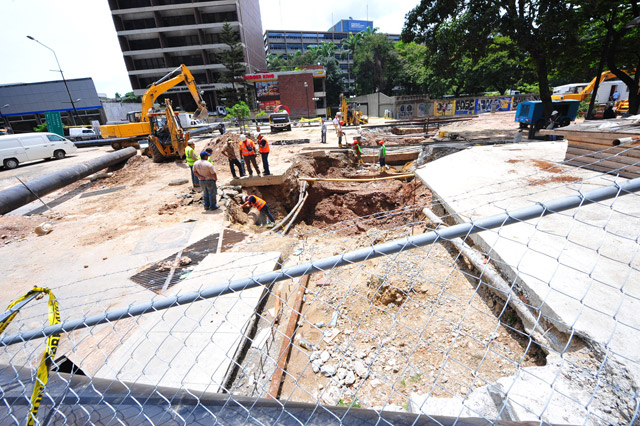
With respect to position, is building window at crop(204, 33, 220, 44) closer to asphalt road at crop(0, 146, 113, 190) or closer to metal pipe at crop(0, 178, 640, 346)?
asphalt road at crop(0, 146, 113, 190)

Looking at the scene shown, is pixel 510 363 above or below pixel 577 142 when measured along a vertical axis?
below

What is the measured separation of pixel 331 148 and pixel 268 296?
491 inches

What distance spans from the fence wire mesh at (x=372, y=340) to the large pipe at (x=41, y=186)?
609cm

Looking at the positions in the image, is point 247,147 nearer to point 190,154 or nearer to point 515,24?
point 190,154

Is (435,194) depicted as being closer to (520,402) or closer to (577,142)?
(577,142)

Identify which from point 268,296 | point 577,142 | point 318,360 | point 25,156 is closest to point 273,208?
point 268,296

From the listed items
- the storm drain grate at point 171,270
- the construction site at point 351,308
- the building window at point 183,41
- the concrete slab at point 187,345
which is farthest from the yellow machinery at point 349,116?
the building window at point 183,41

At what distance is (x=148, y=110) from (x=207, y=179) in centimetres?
1010

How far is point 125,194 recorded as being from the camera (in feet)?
33.3

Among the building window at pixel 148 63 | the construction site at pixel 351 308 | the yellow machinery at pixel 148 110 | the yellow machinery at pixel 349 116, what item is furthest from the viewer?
the building window at pixel 148 63

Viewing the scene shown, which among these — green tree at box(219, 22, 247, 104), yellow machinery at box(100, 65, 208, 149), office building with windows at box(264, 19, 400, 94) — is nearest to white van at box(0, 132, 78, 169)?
yellow machinery at box(100, 65, 208, 149)

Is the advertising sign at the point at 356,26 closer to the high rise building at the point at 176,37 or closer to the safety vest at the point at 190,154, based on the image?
the high rise building at the point at 176,37

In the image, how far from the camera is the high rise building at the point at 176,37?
4041 cm

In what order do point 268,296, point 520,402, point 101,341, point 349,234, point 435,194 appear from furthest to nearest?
point 349,234, point 435,194, point 268,296, point 101,341, point 520,402
